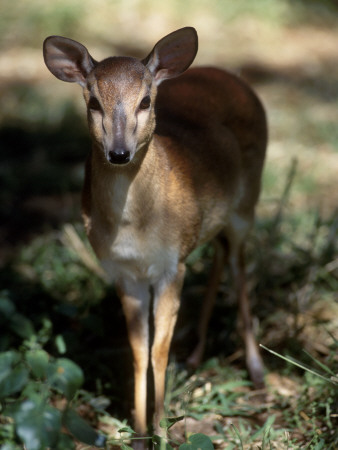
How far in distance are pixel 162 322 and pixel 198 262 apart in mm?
1797

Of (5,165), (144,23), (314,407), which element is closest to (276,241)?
(314,407)

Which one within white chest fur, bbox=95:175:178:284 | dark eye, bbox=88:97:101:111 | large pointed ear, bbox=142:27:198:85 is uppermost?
large pointed ear, bbox=142:27:198:85

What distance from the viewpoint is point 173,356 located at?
15.2ft

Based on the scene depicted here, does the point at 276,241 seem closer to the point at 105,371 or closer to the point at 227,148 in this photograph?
the point at 227,148

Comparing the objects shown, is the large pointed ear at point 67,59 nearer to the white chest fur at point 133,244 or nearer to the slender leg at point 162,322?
the white chest fur at point 133,244

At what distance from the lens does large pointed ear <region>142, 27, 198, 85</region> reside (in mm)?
3514

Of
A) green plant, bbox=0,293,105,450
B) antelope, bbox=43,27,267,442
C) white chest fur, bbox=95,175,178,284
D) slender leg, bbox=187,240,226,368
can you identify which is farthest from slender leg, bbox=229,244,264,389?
green plant, bbox=0,293,105,450

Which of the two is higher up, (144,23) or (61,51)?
(61,51)

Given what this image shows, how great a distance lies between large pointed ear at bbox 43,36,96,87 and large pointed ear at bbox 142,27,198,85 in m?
0.32

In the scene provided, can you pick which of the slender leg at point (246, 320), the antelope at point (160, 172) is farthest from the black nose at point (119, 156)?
the slender leg at point (246, 320)

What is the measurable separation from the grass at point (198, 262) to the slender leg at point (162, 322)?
16 cm

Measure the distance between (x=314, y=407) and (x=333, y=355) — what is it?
16.8 inches

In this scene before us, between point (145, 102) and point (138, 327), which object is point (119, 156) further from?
point (138, 327)

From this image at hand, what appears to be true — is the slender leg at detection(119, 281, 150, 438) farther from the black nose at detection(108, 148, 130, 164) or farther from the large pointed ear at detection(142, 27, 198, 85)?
the large pointed ear at detection(142, 27, 198, 85)
